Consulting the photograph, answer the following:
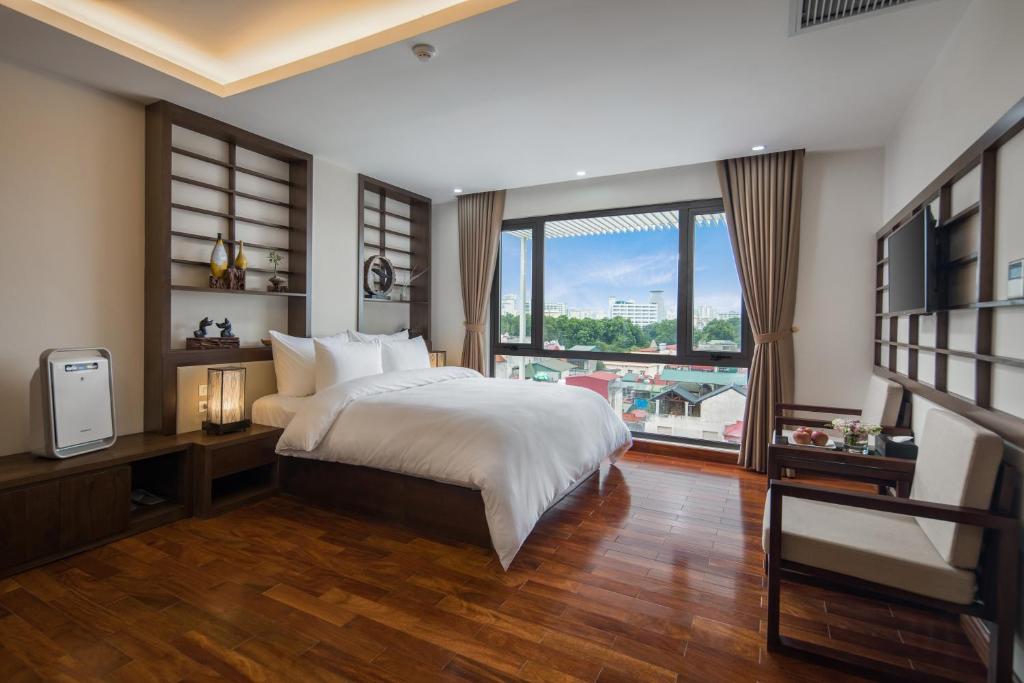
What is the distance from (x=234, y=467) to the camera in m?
3.12

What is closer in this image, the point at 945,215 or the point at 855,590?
the point at 855,590

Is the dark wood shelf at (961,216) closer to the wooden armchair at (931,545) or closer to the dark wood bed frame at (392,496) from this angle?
the wooden armchair at (931,545)

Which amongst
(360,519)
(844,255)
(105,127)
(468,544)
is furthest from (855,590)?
(105,127)

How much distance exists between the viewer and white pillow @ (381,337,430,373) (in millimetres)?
4352

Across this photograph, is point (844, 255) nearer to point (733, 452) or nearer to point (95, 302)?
point (733, 452)

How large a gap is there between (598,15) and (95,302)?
330cm

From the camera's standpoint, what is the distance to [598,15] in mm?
2236

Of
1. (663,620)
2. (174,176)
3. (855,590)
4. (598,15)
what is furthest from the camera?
(174,176)

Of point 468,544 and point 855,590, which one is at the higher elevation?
point 855,590

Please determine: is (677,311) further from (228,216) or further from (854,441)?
(228,216)

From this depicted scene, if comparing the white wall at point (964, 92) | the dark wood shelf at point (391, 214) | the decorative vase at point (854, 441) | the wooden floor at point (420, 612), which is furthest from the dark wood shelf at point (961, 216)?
the dark wood shelf at point (391, 214)

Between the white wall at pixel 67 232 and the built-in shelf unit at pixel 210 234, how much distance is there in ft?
0.32

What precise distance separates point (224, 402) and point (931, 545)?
370cm

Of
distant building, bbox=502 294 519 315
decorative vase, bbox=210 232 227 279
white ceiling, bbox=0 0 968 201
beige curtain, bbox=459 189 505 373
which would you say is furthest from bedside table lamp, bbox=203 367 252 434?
distant building, bbox=502 294 519 315
